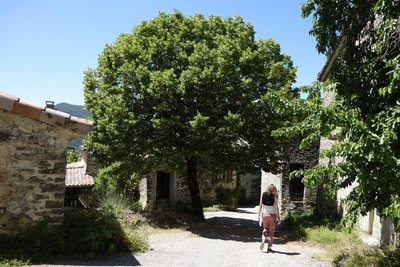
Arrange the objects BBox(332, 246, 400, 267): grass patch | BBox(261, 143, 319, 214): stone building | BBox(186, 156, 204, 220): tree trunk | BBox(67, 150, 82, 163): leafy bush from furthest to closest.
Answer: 1. BBox(67, 150, 82, 163): leafy bush
2. BBox(261, 143, 319, 214): stone building
3. BBox(186, 156, 204, 220): tree trunk
4. BBox(332, 246, 400, 267): grass patch

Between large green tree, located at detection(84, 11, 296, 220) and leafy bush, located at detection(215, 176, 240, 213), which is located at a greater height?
large green tree, located at detection(84, 11, 296, 220)

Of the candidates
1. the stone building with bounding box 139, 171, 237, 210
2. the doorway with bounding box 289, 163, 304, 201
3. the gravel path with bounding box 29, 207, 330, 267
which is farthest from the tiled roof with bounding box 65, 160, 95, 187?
the doorway with bounding box 289, 163, 304, 201

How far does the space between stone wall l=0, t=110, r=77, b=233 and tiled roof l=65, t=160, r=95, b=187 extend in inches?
463

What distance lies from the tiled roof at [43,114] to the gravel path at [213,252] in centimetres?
285

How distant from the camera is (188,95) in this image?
1310cm

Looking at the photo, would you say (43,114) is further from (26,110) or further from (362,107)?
(362,107)

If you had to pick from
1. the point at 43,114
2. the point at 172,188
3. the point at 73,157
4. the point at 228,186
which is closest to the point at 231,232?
the point at 43,114

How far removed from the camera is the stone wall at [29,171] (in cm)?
783

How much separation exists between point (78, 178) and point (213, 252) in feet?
45.3

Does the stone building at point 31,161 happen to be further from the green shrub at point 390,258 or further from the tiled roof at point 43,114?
the green shrub at point 390,258

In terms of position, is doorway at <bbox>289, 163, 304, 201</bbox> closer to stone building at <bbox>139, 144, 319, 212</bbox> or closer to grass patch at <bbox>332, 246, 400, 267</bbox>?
stone building at <bbox>139, 144, 319, 212</bbox>

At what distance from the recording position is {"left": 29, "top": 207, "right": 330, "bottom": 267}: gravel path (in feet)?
26.8

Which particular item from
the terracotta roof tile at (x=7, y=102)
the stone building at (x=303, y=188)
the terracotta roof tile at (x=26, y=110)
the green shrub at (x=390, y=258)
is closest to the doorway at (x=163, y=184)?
the stone building at (x=303, y=188)

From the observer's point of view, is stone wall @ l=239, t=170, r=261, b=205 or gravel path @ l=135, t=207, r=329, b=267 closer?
gravel path @ l=135, t=207, r=329, b=267
